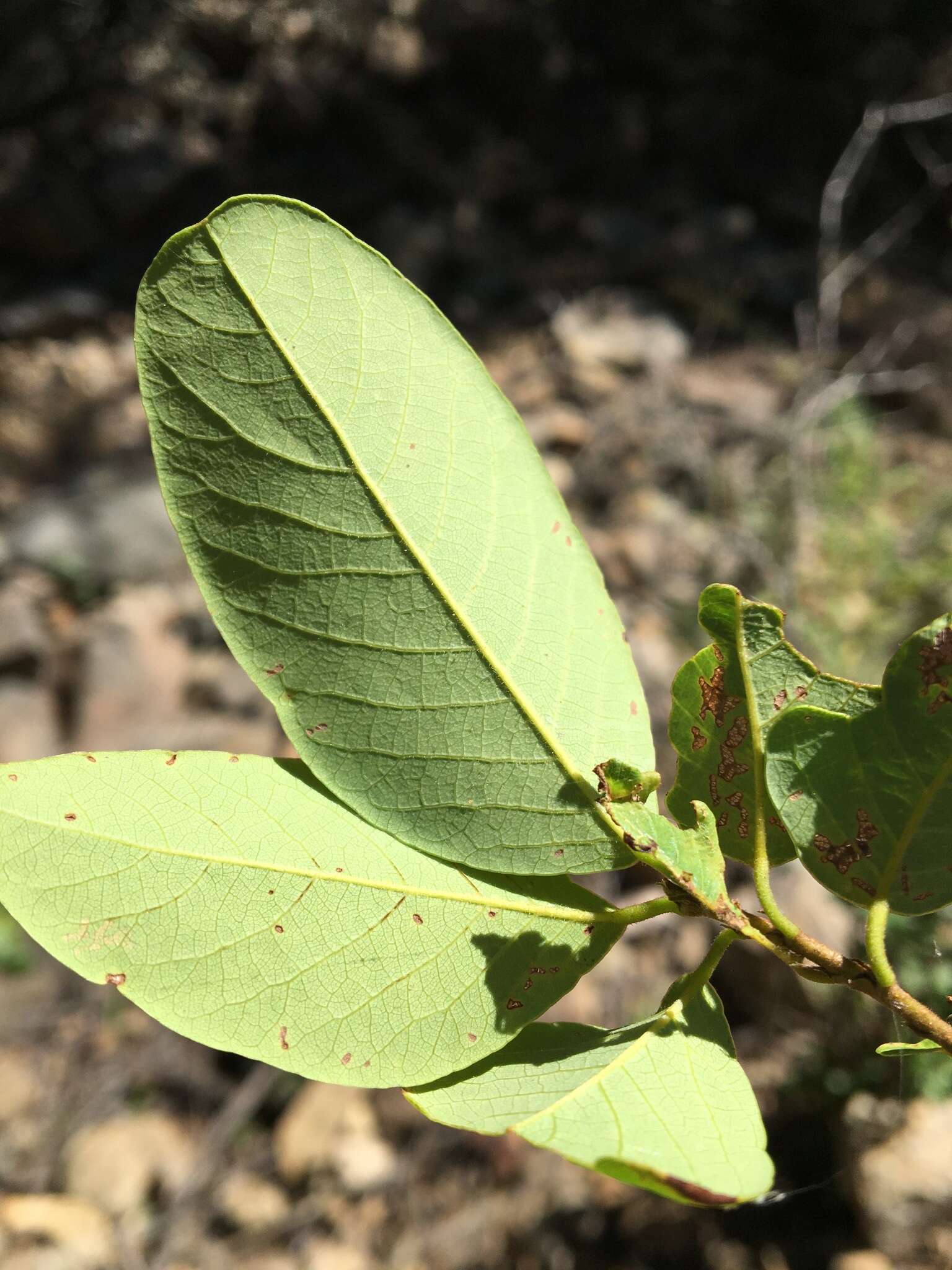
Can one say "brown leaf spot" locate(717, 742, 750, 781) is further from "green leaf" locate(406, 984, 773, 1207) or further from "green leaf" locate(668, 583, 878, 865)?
"green leaf" locate(406, 984, 773, 1207)

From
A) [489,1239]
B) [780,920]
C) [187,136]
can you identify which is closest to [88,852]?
[780,920]

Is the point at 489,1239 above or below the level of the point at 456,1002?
below

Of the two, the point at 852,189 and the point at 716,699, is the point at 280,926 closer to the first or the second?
the point at 716,699

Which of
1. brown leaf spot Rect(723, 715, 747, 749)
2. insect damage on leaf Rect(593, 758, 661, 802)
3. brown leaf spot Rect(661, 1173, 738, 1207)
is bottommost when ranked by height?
brown leaf spot Rect(661, 1173, 738, 1207)

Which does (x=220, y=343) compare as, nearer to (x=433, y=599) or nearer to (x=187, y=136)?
(x=433, y=599)

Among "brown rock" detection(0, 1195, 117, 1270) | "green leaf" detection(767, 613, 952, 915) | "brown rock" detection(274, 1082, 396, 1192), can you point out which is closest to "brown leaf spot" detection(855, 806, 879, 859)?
"green leaf" detection(767, 613, 952, 915)

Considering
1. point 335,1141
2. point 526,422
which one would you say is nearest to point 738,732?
point 335,1141

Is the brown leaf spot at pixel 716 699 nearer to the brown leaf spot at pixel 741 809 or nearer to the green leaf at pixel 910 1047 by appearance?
the brown leaf spot at pixel 741 809
